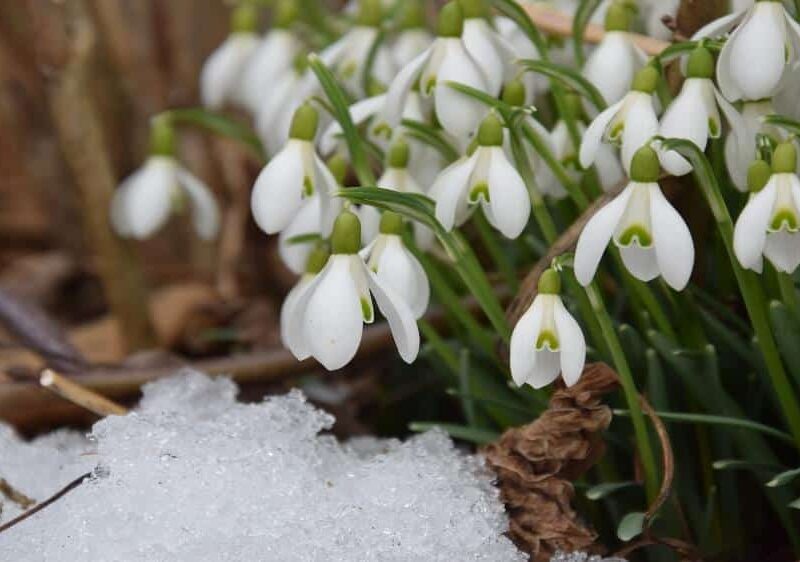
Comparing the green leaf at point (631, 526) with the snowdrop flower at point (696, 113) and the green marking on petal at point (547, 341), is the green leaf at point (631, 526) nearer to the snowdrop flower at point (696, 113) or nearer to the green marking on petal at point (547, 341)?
the green marking on petal at point (547, 341)

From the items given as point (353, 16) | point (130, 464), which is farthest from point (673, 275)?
point (353, 16)

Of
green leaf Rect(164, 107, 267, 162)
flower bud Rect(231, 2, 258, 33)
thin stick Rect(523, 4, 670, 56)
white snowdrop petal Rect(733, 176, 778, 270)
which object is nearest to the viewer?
white snowdrop petal Rect(733, 176, 778, 270)

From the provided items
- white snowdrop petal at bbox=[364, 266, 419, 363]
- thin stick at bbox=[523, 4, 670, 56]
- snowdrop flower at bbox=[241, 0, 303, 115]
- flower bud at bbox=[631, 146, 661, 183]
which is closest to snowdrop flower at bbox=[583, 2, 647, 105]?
thin stick at bbox=[523, 4, 670, 56]

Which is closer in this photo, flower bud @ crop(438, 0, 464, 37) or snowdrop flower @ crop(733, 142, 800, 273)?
snowdrop flower @ crop(733, 142, 800, 273)

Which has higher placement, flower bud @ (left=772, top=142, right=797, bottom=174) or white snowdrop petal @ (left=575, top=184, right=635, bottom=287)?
flower bud @ (left=772, top=142, right=797, bottom=174)

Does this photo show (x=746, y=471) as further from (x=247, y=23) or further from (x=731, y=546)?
(x=247, y=23)

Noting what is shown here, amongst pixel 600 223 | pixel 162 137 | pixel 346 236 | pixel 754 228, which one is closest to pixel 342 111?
pixel 346 236

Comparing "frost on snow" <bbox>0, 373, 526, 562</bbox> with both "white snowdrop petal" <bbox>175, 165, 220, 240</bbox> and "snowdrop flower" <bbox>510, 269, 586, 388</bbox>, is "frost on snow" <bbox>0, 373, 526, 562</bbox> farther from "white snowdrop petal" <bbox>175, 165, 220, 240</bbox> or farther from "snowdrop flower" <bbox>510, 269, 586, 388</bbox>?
"white snowdrop petal" <bbox>175, 165, 220, 240</bbox>
